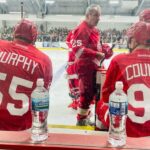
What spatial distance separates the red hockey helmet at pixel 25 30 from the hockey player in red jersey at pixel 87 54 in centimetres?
40

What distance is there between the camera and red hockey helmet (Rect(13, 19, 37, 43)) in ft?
5.05

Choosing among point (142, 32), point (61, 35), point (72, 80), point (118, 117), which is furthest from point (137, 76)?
point (72, 80)

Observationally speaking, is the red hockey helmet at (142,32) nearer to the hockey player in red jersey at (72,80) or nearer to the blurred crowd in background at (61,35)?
the blurred crowd in background at (61,35)

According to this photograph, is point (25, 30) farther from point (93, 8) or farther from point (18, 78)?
point (93, 8)

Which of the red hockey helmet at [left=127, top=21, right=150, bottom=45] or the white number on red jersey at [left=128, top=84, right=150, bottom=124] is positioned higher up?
the red hockey helmet at [left=127, top=21, right=150, bottom=45]

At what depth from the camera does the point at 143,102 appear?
4.37 ft

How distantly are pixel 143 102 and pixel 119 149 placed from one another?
38 cm

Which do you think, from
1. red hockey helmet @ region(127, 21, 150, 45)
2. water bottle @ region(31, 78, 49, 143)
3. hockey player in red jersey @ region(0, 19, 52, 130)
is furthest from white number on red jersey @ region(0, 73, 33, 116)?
red hockey helmet @ region(127, 21, 150, 45)

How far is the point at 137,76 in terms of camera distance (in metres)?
1.31

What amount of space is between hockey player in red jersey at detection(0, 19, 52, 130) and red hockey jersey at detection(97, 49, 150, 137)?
1.16 feet

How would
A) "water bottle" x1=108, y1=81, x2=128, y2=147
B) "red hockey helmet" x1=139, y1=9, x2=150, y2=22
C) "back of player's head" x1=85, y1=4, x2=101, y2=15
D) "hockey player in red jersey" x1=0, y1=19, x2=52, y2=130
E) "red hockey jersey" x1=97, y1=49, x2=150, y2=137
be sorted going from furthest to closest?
"back of player's head" x1=85, y1=4, x2=101, y2=15 → "red hockey helmet" x1=139, y1=9, x2=150, y2=22 → "hockey player in red jersey" x1=0, y1=19, x2=52, y2=130 → "red hockey jersey" x1=97, y1=49, x2=150, y2=137 → "water bottle" x1=108, y1=81, x2=128, y2=147

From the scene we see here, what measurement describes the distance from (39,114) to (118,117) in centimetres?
26

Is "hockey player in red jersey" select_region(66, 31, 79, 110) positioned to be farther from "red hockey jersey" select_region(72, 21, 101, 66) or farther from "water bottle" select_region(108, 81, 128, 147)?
"water bottle" select_region(108, 81, 128, 147)

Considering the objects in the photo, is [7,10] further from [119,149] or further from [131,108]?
[119,149]
